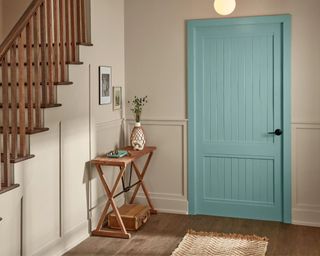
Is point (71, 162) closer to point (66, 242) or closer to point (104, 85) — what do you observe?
point (66, 242)

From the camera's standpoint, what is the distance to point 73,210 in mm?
4203

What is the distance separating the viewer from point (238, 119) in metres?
4.97

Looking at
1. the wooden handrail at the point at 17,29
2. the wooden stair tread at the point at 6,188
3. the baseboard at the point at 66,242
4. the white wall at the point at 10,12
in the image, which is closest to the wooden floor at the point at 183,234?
the baseboard at the point at 66,242

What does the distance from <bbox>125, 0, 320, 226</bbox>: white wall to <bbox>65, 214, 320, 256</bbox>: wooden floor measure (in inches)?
11.1

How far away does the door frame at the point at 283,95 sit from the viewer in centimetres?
470

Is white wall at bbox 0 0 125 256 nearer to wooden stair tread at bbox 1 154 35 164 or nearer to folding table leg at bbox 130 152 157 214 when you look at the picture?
wooden stair tread at bbox 1 154 35 164

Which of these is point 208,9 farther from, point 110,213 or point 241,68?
point 110,213

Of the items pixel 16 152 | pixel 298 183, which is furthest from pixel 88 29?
pixel 298 183

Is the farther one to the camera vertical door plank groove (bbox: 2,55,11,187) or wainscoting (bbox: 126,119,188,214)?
wainscoting (bbox: 126,119,188,214)

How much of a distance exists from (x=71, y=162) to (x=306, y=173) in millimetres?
2409

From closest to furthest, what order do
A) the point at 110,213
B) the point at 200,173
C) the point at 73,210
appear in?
1. the point at 73,210
2. the point at 110,213
3. the point at 200,173

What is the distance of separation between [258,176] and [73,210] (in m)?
2.03

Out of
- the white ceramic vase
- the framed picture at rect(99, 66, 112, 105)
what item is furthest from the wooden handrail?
the white ceramic vase

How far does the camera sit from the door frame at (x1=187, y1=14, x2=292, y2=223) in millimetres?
4703
